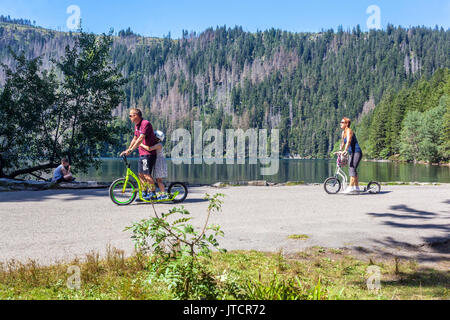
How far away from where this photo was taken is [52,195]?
1194cm

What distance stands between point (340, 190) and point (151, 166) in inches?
328

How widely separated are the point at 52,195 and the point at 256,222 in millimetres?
7783

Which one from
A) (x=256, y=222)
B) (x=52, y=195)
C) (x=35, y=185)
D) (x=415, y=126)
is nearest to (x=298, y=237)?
(x=256, y=222)

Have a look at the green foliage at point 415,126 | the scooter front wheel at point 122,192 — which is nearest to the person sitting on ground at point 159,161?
the scooter front wheel at point 122,192

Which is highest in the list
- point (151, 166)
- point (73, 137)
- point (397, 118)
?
point (397, 118)

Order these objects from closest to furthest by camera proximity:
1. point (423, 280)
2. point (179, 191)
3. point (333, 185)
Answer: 1. point (423, 280)
2. point (179, 191)
3. point (333, 185)

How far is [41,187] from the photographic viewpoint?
13.5 meters

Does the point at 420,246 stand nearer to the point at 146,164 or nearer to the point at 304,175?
the point at 146,164

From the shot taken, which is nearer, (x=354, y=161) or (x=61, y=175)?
(x=354, y=161)

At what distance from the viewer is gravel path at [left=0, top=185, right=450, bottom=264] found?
5.98m

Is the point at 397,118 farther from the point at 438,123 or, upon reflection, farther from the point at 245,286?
the point at 245,286

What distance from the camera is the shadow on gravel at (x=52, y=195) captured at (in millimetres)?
11062

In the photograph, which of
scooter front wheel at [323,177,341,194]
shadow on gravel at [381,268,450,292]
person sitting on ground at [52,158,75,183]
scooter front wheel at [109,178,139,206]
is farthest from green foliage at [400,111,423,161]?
shadow on gravel at [381,268,450,292]

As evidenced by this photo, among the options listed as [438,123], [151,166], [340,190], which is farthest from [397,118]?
[151,166]
